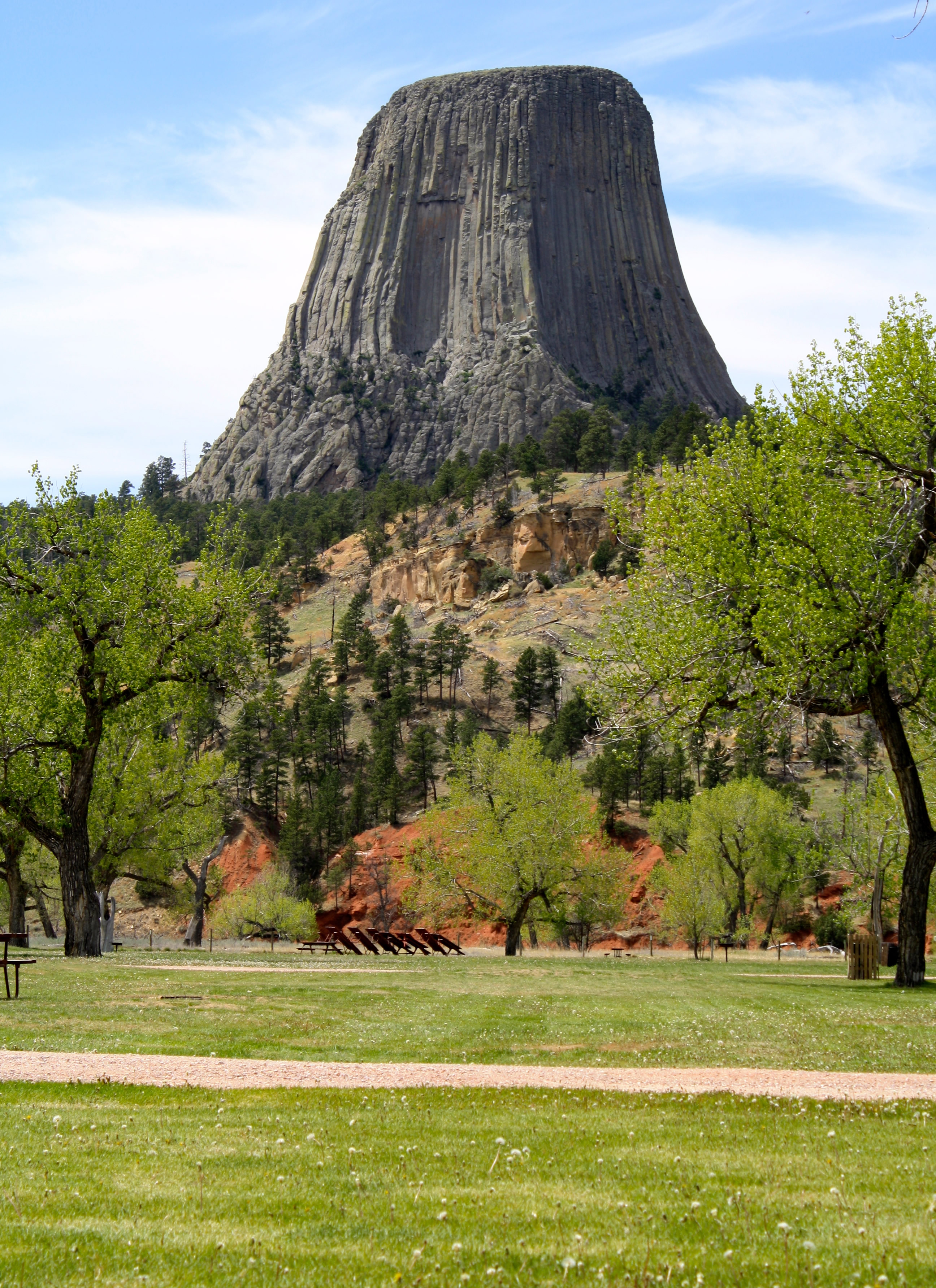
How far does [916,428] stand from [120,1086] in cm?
2142

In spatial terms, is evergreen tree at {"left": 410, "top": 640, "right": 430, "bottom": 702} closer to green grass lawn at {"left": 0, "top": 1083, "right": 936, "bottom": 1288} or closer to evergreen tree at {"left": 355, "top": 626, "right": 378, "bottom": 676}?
evergreen tree at {"left": 355, "top": 626, "right": 378, "bottom": 676}

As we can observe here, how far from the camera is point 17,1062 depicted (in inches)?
514

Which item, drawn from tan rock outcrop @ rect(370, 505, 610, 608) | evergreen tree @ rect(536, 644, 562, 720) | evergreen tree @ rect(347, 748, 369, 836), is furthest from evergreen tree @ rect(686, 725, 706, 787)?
tan rock outcrop @ rect(370, 505, 610, 608)

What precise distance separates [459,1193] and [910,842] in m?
21.0

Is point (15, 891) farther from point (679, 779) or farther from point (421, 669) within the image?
point (421, 669)

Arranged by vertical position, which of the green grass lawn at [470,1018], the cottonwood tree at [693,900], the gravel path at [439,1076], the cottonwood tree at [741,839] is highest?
the gravel path at [439,1076]

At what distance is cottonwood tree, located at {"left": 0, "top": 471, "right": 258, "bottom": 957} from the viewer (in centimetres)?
2941

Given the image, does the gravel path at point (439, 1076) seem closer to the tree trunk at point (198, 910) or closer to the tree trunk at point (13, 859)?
the tree trunk at point (13, 859)

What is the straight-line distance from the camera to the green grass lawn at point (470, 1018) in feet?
48.8

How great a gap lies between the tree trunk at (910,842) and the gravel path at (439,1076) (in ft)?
41.5

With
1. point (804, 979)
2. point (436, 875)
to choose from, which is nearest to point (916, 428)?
point (804, 979)

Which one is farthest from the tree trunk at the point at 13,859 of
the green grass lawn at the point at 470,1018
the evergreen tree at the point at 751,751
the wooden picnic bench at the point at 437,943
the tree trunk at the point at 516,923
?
the evergreen tree at the point at 751,751

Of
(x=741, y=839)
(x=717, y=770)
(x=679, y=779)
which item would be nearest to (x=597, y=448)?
(x=679, y=779)

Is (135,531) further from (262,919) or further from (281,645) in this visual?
(281,645)
